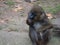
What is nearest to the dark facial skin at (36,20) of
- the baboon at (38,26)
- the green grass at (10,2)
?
the baboon at (38,26)

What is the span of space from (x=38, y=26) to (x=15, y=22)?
4.70 ft

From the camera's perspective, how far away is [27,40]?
4859mm

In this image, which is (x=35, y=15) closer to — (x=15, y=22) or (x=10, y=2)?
(x=15, y=22)

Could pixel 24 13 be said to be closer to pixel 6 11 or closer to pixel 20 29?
pixel 6 11

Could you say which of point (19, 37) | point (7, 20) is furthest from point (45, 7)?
point (19, 37)

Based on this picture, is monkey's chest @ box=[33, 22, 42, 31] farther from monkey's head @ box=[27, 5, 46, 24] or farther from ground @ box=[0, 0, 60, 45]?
ground @ box=[0, 0, 60, 45]

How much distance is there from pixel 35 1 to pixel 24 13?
960mm

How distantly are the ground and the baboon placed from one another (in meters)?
0.35

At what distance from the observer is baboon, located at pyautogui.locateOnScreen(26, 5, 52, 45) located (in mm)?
4340

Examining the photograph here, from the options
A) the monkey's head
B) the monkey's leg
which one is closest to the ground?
the monkey's leg

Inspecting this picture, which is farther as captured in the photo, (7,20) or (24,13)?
(24,13)

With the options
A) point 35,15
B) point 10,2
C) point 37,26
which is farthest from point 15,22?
point 35,15

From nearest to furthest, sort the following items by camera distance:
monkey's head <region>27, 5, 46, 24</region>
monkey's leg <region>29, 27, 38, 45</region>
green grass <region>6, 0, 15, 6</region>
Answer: monkey's head <region>27, 5, 46, 24</region> < monkey's leg <region>29, 27, 38, 45</region> < green grass <region>6, 0, 15, 6</region>

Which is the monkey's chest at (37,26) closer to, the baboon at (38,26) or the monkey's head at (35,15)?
the baboon at (38,26)
